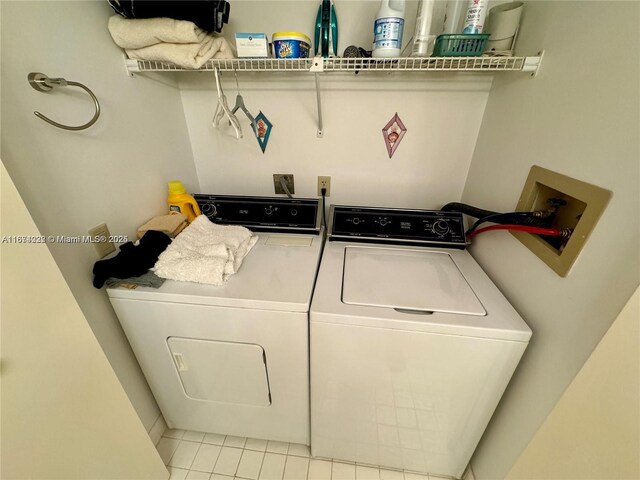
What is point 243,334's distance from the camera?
1.06m

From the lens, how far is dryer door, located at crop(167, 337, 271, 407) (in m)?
1.11

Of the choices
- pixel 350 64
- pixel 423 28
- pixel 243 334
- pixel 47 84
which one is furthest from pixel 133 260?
pixel 423 28

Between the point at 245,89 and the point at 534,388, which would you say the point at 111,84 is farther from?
the point at 534,388

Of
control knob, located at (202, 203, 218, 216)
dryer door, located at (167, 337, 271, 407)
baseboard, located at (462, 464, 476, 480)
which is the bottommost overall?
baseboard, located at (462, 464, 476, 480)

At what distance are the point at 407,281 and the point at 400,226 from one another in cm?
41

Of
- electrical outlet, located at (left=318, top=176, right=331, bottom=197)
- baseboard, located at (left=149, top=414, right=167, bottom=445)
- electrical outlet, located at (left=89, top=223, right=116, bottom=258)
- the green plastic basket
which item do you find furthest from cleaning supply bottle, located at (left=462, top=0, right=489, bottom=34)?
baseboard, located at (left=149, top=414, right=167, bottom=445)

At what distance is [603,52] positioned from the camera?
76cm

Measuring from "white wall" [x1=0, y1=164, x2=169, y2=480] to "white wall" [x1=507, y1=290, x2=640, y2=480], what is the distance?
1523 mm

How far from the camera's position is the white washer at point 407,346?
93 cm

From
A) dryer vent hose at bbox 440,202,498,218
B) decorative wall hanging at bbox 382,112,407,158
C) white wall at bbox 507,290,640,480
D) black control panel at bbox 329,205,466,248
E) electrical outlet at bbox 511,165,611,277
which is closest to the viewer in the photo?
white wall at bbox 507,290,640,480

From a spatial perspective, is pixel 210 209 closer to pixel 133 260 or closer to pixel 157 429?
pixel 133 260

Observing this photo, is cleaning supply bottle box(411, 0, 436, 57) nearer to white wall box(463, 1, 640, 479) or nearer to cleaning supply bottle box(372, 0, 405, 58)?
cleaning supply bottle box(372, 0, 405, 58)

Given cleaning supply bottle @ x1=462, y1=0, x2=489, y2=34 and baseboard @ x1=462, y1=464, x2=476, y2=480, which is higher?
cleaning supply bottle @ x1=462, y1=0, x2=489, y2=34

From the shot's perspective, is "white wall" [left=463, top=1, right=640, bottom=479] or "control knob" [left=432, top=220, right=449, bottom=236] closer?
"white wall" [left=463, top=1, right=640, bottom=479]
